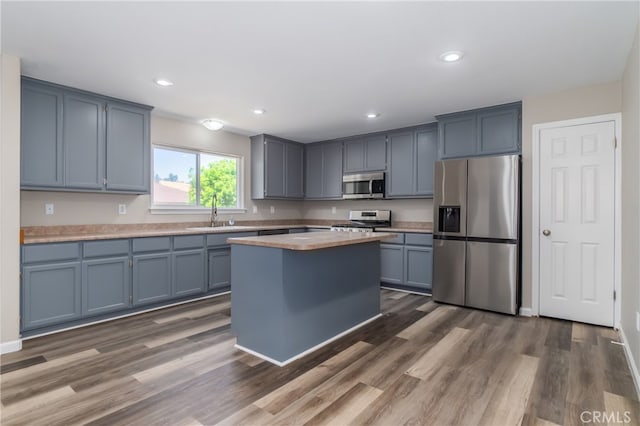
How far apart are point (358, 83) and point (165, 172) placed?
9.46 ft

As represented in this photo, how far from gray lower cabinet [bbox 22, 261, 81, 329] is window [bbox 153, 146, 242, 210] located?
1.49 meters

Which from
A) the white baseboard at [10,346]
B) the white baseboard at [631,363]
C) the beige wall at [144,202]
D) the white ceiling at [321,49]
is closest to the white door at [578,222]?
the white baseboard at [631,363]

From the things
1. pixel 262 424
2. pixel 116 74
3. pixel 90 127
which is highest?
pixel 116 74

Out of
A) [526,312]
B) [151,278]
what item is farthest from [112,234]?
[526,312]

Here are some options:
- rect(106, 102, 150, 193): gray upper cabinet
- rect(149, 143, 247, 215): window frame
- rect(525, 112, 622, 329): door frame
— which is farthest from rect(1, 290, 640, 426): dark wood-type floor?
rect(149, 143, 247, 215): window frame

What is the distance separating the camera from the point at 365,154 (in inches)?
217

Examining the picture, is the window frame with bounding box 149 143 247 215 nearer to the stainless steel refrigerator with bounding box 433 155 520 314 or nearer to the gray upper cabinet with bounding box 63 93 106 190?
the gray upper cabinet with bounding box 63 93 106 190

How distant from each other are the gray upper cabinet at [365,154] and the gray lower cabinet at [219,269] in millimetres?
2476

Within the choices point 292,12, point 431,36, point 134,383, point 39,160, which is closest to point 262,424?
point 134,383

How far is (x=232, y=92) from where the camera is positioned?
3.56 meters

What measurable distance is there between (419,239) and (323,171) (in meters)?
2.22

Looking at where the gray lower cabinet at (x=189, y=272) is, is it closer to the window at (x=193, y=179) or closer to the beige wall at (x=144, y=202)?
the beige wall at (x=144, y=202)

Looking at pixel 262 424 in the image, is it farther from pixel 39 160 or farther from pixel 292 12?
pixel 39 160

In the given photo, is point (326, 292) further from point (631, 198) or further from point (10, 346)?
point (10, 346)
